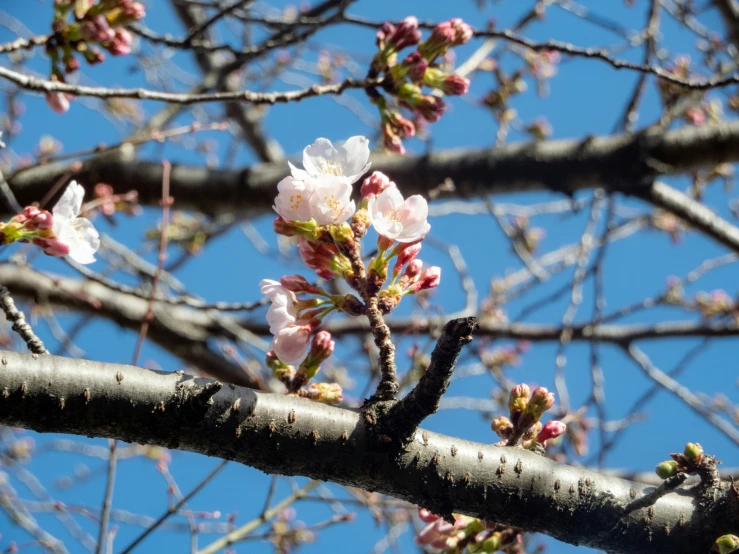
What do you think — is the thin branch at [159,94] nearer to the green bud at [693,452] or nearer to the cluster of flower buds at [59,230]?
the cluster of flower buds at [59,230]

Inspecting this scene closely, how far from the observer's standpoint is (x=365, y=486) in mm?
1191

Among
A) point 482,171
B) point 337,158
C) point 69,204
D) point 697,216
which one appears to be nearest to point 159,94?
point 69,204

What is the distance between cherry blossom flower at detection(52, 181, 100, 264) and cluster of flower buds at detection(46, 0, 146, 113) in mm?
505

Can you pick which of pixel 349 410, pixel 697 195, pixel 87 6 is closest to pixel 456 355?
pixel 349 410

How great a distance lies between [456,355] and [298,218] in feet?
1.39

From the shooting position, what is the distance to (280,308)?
1311 mm

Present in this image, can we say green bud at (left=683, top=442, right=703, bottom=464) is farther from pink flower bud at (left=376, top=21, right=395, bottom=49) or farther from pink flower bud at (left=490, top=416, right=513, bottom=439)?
pink flower bud at (left=376, top=21, right=395, bottom=49)

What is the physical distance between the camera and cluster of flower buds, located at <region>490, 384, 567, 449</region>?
133 centimetres

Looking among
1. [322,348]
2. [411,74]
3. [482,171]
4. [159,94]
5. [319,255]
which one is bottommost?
[322,348]

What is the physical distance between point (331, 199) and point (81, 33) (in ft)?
3.98

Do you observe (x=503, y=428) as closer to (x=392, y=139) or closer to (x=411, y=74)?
(x=392, y=139)

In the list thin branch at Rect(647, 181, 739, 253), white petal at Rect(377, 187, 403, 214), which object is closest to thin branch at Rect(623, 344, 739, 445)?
thin branch at Rect(647, 181, 739, 253)

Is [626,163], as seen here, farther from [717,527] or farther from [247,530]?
[247,530]

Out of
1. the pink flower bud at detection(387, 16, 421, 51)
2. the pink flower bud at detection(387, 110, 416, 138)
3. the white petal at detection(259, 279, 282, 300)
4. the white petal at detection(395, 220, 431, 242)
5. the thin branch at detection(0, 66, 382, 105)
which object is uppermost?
the pink flower bud at detection(387, 16, 421, 51)
